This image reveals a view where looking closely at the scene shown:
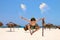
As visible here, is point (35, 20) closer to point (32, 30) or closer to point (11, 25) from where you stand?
point (32, 30)

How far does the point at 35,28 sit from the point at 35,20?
30 centimetres

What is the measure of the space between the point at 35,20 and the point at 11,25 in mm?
35088

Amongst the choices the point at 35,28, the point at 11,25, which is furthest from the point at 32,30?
the point at 11,25

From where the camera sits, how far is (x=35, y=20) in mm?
6371

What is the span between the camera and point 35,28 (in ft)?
21.0

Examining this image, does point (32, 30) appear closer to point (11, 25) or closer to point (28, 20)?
point (28, 20)

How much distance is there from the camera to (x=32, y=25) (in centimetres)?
635

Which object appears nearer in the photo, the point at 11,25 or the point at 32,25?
the point at 32,25

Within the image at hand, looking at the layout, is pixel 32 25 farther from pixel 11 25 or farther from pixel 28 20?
pixel 11 25

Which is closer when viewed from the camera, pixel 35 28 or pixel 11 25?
pixel 35 28

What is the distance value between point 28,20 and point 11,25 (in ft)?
115

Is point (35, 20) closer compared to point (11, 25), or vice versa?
point (35, 20)

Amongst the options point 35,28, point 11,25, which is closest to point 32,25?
point 35,28

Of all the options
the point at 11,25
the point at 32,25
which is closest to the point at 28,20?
the point at 32,25
